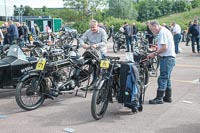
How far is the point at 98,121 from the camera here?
611 centimetres

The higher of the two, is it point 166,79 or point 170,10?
point 170,10

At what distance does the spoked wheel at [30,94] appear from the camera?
667 cm

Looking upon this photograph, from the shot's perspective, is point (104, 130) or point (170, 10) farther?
point (170, 10)

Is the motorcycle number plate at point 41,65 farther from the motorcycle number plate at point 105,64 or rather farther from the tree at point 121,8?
the tree at point 121,8

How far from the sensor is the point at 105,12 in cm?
7644

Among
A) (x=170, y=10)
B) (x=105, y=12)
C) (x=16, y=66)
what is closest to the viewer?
(x=16, y=66)

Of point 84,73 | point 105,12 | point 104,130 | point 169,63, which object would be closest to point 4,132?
point 104,130

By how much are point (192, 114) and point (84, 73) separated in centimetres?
267

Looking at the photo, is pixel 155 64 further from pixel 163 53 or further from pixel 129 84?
pixel 129 84

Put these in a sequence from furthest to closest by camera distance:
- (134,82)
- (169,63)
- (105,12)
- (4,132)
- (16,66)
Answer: (105,12), (16,66), (169,63), (134,82), (4,132)

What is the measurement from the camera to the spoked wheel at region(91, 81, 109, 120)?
235 inches

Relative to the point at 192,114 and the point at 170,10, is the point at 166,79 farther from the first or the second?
the point at 170,10

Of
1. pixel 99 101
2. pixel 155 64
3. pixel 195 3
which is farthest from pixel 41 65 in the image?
pixel 195 3

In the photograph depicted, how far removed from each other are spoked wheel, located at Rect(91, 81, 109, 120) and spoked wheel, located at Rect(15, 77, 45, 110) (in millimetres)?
1363
